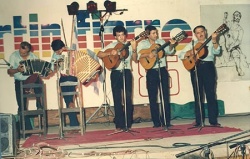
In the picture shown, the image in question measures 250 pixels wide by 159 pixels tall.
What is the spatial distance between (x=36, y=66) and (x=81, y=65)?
2.50ft

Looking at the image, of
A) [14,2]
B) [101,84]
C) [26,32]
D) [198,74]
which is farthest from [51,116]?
[198,74]

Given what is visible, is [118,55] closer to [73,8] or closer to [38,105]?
[73,8]

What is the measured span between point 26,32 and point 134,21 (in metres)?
2.06

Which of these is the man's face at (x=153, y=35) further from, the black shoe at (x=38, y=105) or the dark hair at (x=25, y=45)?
the black shoe at (x=38, y=105)

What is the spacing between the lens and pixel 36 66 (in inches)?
244

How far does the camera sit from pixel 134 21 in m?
7.04

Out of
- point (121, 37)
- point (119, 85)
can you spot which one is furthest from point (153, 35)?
point (119, 85)

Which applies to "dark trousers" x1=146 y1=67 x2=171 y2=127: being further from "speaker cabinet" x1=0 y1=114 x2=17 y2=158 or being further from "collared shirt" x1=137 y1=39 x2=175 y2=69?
"speaker cabinet" x1=0 y1=114 x2=17 y2=158

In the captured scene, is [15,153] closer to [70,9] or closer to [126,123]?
[126,123]

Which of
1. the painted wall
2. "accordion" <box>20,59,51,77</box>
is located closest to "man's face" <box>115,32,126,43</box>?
the painted wall

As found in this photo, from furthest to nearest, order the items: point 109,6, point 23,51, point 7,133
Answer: point 109,6 → point 23,51 → point 7,133

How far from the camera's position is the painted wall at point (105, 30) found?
22.1 ft

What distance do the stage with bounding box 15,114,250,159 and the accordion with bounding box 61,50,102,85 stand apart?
1.01m

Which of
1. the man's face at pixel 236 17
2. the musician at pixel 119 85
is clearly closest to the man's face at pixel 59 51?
the musician at pixel 119 85
